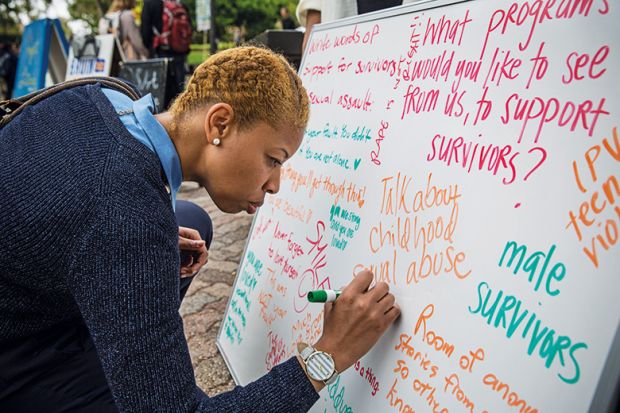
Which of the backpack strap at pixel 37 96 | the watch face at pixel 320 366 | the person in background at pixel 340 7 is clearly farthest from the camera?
the person in background at pixel 340 7

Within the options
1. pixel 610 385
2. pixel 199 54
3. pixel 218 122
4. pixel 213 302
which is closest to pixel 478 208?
pixel 610 385

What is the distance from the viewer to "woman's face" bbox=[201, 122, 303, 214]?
42.6 inches

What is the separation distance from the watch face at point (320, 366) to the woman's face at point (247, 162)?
41 centimetres

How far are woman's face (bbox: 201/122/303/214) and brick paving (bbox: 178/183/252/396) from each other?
0.94 metres

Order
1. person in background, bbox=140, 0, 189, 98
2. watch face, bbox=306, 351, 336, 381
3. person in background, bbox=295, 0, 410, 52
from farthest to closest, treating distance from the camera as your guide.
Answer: person in background, bbox=140, 0, 189, 98
person in background, bbox=295, 0, 410, 52
watch face, bbox=306, 351, 336, 381

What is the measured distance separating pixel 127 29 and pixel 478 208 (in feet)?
19.3

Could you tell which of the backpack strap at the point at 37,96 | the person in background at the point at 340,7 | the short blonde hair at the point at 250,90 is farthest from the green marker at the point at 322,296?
the person in background at the point at 340,7

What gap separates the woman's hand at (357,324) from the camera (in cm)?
100

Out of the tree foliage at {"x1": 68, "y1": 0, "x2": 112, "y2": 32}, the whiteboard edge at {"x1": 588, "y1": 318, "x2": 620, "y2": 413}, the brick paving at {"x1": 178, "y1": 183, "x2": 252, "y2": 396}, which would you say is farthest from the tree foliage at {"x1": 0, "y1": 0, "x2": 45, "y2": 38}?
the whiteboard edge at {"x1": 588, "y1": 318, "x2": 620, "y2": 413}

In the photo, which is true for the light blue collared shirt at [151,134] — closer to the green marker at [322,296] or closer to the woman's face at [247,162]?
the woman's face at [247,162]

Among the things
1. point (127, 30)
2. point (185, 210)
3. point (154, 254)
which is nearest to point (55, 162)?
point (154, 254)

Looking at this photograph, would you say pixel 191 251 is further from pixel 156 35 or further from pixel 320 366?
pixel 156 35

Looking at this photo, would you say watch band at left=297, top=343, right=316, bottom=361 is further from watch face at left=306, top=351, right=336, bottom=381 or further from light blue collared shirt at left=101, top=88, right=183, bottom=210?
light blue collared shirt at left=101, top=88, right=183, bottom=210

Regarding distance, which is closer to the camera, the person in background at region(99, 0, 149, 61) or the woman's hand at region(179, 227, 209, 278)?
the woman's hand at region(179, 227, 209, 278)
